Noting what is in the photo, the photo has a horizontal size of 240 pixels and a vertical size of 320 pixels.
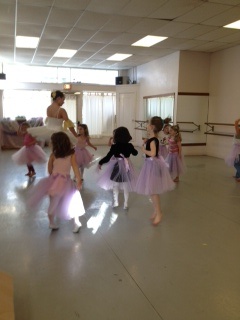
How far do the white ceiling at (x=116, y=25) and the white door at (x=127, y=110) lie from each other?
2.65 m

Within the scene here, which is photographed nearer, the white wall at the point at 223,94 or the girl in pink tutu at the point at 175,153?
the girl in pink tutu at the point at 175,153

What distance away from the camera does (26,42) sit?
7.73 m

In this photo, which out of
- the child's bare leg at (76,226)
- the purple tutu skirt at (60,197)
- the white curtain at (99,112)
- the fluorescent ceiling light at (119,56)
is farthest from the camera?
the white curtain at (99,112)

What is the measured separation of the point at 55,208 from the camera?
125 inches

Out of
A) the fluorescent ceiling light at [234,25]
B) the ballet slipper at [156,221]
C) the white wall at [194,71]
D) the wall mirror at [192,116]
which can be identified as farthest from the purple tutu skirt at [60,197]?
the white wall at [194,71]

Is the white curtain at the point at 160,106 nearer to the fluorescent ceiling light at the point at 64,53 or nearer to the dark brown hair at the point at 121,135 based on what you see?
the fluorescent ceiling light at the point at 64,53

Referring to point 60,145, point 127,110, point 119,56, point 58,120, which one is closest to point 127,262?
point 60,145

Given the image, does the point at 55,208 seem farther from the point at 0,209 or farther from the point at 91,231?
the point at 0,209

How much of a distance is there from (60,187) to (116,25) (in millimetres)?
4283

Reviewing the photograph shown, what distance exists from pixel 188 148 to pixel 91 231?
633cm

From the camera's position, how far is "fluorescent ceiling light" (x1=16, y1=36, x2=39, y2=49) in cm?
728

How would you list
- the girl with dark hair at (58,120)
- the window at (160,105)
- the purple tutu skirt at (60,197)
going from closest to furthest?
the purple tutu skirt at (60,197), the girl with dark hair at (58,120), the window at (160,105)

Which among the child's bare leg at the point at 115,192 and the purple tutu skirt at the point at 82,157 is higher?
the purple tutu skirt at the point at 82,157

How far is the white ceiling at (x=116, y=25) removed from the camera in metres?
4.97
